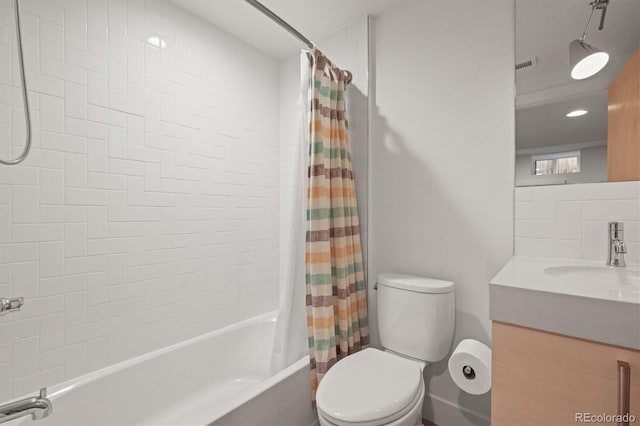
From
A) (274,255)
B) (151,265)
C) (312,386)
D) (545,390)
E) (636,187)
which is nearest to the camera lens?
(545,390)

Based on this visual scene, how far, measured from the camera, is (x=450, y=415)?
1.65 metres

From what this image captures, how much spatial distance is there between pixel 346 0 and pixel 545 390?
2063 mm

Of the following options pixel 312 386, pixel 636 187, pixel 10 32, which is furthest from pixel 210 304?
pixel 636 187

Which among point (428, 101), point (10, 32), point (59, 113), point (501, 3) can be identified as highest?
point (501, 3)

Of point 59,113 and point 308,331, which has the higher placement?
point 59,113

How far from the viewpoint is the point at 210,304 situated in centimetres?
201

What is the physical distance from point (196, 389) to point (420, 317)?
1.37 metres

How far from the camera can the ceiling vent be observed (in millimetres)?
1409

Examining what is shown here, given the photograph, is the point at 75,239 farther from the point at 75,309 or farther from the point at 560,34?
the point at 560,34

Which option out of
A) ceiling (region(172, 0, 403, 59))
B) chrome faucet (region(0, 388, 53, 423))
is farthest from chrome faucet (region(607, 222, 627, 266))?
chrome faucet (region(0, 388, 53, 423))

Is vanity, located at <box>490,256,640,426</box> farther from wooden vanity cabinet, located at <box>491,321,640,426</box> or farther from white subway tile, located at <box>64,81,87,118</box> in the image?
white subway tile, located at <box>64,81,87,118</box>

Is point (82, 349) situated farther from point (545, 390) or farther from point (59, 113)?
point (545, 390)

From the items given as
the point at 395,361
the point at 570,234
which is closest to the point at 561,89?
the point at 570,234

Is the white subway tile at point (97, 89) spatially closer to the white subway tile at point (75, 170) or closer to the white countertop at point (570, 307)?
the white subway tile at point (75, 170)
